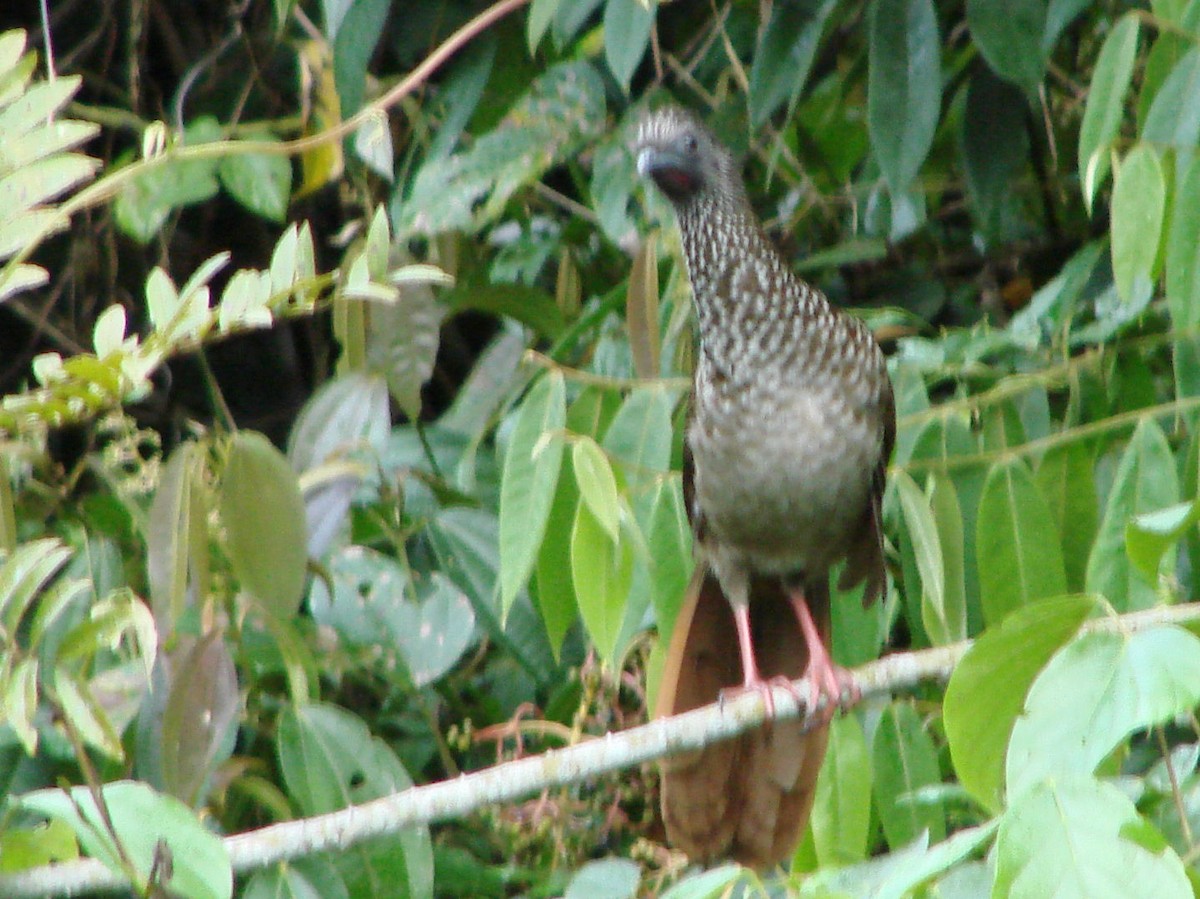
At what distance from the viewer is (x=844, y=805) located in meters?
2.56

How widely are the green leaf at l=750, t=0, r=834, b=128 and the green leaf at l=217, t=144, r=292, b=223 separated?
107cm

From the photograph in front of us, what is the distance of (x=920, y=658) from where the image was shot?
247 centimetres

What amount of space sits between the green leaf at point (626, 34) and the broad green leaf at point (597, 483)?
840 mm

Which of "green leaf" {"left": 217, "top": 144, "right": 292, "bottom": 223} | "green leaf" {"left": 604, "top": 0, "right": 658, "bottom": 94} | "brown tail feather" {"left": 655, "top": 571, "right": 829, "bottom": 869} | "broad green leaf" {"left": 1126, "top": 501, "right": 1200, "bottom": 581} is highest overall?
"green leaf" {"left": 604, "top": 0, "right": 658, "bottom": 94}

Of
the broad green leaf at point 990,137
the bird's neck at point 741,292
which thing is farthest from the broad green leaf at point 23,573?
the broad green leaf at point 990,137

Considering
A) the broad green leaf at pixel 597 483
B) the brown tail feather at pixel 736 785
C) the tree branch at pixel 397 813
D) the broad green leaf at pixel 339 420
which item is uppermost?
the broad green leaf at pixel 597 483

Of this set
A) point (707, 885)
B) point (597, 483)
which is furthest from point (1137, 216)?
point (707, 885)

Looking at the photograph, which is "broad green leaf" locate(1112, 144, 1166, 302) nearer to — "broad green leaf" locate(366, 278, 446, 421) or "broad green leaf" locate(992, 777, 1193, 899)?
"broad green leaf" locate(992, 777, 1193, 899)

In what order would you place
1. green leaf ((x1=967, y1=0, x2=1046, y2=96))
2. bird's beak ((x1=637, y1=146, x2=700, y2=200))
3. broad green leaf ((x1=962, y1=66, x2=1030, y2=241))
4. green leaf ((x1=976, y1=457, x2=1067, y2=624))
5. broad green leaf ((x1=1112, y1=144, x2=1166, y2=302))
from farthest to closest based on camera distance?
A: broad green leaf ((x1=962, y1=66, x2=1030, y2=241)) < bird's beak ((x1=637, y1=146, x2=700, y2=200)) < green leaf ((x1=967, y1=0, x2=1046, y2=96)) < green leaf ((x1=976, y1=457, x2=1067, y2=624)) < broad green leaf ((x1=1112, y1=144, x2=1166, y2=302))

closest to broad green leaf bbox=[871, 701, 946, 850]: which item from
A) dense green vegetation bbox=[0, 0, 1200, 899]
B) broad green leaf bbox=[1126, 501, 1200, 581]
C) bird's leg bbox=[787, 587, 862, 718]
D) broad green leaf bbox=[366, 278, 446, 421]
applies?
dense green vegetation bbox=[0, 0, 1200, 899]

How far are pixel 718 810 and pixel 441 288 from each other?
1.42 meters

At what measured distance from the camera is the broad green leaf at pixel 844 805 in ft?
8.38

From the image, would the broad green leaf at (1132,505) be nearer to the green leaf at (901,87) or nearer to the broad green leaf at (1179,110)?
the broad green leaf at (1179,110)

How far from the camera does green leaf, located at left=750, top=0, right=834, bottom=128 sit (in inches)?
120
